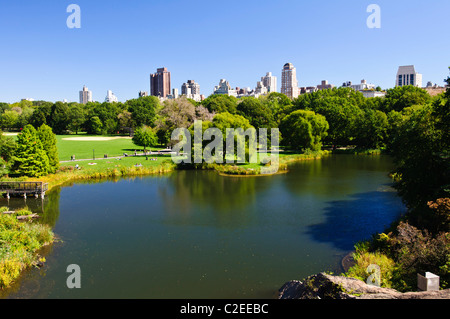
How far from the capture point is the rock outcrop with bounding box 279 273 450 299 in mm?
7344

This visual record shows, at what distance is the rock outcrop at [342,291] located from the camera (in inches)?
289

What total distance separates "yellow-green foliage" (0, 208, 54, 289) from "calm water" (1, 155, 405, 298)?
52 centimetres

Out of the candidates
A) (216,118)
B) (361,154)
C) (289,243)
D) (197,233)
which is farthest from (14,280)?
(361,154)

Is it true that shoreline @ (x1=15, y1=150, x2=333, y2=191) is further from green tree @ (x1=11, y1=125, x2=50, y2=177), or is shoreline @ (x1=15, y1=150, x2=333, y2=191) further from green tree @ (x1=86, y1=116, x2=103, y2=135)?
green tree @ (x1=86, y1=116, x2=103, y2=135)

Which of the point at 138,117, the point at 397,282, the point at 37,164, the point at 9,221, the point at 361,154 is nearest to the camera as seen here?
the point at 397,282

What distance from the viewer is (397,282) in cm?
1102

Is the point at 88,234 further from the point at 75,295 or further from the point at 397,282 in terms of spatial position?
the point at 397,282

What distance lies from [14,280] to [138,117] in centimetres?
6702

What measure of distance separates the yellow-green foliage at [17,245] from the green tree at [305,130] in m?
39.0

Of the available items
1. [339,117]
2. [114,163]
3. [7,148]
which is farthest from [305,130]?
[7,148]

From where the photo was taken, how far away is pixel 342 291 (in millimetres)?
8680

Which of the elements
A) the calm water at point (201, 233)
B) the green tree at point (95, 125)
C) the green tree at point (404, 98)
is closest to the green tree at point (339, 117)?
the green tree at point (404, 98)

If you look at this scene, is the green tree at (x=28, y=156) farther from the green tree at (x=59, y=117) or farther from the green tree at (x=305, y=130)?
the green tree at (x=59, y=117)

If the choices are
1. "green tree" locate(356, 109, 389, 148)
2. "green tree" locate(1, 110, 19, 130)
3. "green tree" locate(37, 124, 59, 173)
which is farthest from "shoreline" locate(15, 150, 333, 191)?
"green tree" locate(1, 110, 19, 130)
